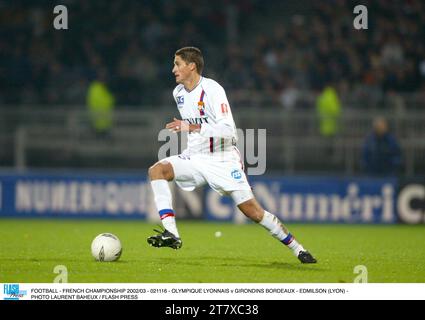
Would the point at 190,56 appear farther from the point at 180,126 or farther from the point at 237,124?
the point at 237,124

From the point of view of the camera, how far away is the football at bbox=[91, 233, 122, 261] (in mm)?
9867

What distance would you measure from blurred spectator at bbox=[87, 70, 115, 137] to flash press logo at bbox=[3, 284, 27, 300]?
10.6 metres

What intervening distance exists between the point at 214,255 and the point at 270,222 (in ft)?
4.79

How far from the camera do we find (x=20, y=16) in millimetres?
23703

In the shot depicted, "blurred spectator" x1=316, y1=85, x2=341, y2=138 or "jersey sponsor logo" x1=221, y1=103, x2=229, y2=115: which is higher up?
"jersey sponsor logo" x1=221, y1=103, x2=229, y2=115

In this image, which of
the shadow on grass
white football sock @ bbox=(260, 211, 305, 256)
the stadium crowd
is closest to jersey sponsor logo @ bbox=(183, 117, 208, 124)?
white football sock @ bbox=(260, 211, 305, 256)

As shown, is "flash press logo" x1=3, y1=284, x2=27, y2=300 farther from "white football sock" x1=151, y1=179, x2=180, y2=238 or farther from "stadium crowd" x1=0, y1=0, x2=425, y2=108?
"stadium crowd" x1=0, y1=0, x2=425, y2=108

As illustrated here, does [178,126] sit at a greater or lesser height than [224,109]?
lesser

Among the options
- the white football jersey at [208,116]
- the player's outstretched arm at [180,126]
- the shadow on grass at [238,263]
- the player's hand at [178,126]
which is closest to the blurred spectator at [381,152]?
the shadow on grass at [238,263]

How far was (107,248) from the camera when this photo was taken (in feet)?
32.3

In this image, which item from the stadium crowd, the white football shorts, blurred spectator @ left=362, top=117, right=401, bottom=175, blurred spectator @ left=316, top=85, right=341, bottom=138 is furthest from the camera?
the stadium crowd

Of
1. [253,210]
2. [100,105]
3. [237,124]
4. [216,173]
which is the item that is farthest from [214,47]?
[253,210]

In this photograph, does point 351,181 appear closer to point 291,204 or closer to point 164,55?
point 291,204

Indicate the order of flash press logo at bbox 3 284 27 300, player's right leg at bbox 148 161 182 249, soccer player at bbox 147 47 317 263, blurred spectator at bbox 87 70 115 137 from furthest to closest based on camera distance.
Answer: blurred spectator at bbox 87 70 115 137
player's right leg at bbox 148 161 182 249
soccer player at bbox 147 47 317 263
flash press logo at bbox 3 284 27 300
